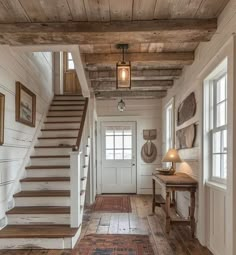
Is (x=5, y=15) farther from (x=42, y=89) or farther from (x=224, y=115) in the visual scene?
(x=42, y=89)

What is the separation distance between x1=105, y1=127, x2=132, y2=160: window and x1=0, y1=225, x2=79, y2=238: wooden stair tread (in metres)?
4.21

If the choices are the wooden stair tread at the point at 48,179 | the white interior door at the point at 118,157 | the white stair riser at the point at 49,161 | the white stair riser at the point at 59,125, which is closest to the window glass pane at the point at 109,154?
the white interior door at the point at 118,157

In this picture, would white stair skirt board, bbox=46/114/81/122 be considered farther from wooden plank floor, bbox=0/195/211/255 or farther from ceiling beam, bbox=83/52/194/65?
ceiling beam, bbox=83/52/194/65

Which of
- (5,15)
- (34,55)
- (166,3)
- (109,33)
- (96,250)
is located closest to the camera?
(166,3)

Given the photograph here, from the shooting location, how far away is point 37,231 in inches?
144

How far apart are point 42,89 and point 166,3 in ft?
12.4

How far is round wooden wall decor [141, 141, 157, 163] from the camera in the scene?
311 inches

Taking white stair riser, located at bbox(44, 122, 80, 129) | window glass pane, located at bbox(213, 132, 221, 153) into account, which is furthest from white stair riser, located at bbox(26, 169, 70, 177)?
window glass pane, located at bbox(213, 132, 221, 153)

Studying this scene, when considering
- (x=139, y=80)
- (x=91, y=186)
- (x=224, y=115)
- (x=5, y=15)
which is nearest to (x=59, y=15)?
(x=5, y=15)

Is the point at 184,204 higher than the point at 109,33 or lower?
lower

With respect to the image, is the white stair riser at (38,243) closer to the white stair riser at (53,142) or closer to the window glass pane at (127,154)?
the white stair riser at (53,142)

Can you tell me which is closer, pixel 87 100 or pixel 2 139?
pixel 2 139

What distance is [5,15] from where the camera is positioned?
9.54 ft

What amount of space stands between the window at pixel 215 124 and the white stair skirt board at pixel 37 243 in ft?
6.27
